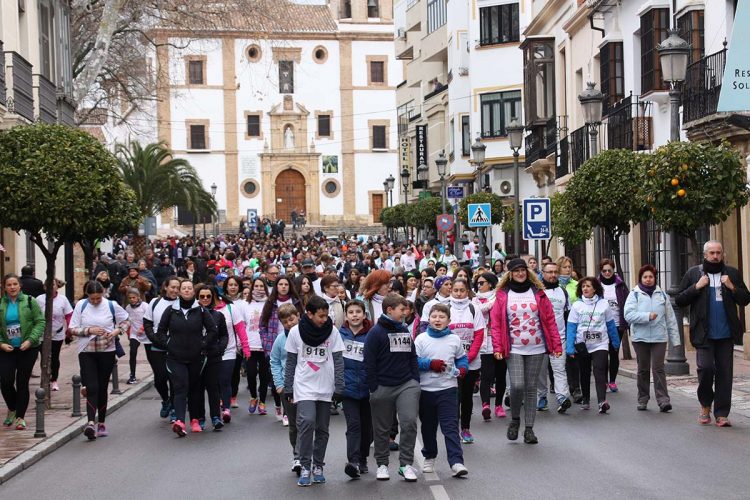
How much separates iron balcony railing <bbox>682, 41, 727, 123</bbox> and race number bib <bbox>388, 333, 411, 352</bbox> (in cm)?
1066

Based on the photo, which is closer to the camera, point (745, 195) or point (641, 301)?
point (641, 301)

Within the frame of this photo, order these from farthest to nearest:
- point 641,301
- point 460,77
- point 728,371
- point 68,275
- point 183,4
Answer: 1. point 460,77
2. point 183,4
3. point 68,275
4. point 641,301
5. point 728,371

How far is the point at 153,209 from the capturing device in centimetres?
4203

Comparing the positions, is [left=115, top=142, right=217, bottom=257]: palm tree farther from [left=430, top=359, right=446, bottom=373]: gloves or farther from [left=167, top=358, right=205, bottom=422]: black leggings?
[left=430, top=359, right=446, bottom=373]: gloves

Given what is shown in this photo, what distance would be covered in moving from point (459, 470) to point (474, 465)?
69 centimetres

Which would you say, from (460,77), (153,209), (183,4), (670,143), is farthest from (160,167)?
(670,143)

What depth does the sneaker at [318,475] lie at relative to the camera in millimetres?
10203

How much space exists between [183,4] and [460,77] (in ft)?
79.6

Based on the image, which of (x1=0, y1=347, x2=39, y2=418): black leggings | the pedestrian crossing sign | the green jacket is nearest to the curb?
(x1=0, y1=347, x2=39, y2=418): black leggings

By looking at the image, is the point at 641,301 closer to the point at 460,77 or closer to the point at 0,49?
the point at 0,49

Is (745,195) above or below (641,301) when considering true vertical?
above

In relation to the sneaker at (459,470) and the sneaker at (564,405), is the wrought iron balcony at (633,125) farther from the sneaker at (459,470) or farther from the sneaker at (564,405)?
the sneaker at (459,470)

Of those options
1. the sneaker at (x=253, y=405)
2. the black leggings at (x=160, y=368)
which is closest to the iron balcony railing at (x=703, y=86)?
the sneaker at (x=253, y=405)

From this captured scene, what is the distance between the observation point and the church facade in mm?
84062
